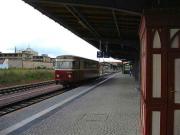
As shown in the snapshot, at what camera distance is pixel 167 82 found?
339 inches

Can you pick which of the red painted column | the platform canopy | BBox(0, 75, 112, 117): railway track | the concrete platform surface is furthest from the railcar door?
BBox(0, 75, 112, 117): railway track

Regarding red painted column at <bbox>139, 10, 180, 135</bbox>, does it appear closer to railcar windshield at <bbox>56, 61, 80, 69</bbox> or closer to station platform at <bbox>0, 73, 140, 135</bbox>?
station platform at <bbox>0, 73, 140, 135</bbox>

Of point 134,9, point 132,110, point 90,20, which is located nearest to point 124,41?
point 90,20

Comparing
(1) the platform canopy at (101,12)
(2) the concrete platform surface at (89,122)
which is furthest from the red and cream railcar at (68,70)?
(2) the concrete platform surface at (89,122)

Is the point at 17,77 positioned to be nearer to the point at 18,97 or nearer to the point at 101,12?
the point at 18,97

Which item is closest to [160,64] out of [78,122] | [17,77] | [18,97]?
[78,122]

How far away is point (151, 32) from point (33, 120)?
597cm

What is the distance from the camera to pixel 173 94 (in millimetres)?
8664

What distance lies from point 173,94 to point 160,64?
2.22 feet

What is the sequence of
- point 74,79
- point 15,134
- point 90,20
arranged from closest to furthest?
1. point 15,134
2. point 90,20
3. point 74,79

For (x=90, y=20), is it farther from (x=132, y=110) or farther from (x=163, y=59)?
(x=163, y=59)

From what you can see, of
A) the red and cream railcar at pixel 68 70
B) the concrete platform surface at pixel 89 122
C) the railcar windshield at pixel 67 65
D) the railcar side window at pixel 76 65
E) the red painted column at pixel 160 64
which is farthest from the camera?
the railcar side window at pixel 76 65

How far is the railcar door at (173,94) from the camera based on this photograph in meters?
8.59

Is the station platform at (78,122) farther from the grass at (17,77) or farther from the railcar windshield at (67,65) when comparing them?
the grass at (17,77)
